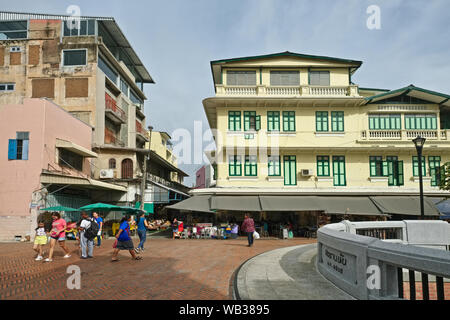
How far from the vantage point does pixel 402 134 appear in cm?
2472

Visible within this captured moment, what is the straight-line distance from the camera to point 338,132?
24.6 metres

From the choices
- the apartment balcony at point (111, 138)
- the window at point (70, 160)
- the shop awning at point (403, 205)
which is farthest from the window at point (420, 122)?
the apartment balcony at point (111, 138)

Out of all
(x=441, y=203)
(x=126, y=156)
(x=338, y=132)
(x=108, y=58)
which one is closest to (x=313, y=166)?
(x=338, y=132)

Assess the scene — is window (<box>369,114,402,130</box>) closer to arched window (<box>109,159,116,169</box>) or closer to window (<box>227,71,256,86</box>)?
window (<box>227,71,256,86</box>)

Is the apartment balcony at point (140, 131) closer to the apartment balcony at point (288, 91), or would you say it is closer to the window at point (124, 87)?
the window at point (124, 87)

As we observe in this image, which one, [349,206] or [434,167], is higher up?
[434,167]

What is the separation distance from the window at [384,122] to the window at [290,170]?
618cm

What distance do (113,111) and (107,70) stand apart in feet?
14.1

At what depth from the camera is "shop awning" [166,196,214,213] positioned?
21.0 metres

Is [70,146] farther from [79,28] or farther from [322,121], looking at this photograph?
[322,121]

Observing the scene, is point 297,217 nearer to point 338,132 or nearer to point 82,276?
point 338,132

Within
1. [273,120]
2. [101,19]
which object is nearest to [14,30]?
[101,19]

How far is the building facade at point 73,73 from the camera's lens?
29641 millimetres

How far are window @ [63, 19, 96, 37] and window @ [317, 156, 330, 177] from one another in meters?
23.2
